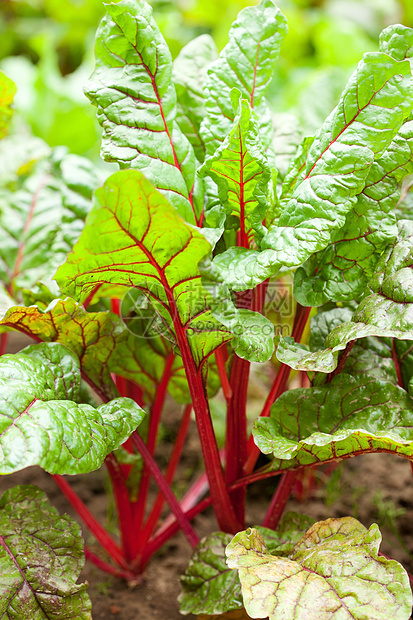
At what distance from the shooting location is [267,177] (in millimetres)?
979

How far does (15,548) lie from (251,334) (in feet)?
1.81

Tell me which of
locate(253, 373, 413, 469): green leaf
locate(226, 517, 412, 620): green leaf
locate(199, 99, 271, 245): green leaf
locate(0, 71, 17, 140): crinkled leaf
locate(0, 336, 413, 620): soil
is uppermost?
locate(0, 71, 17, 140): crinkled leaf

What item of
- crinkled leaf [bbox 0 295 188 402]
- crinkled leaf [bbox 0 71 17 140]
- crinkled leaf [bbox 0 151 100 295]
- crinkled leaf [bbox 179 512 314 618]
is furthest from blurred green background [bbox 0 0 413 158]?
crinkled leaf [bbox 179 512 314 618]

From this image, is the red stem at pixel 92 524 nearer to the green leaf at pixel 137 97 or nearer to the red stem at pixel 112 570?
the red stem at pixel 112 570

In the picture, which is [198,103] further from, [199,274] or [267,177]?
[199,274]

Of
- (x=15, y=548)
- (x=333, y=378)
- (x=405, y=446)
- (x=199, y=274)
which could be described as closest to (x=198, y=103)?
(x=199, y=274)

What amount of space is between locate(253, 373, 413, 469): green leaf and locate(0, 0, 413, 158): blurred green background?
970mm

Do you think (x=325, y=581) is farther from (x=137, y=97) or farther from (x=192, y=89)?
(x=192, y=89)

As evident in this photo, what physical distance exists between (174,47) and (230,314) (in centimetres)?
198

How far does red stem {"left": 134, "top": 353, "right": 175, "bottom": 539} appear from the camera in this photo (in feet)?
4.17

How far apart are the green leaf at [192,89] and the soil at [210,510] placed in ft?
3.09

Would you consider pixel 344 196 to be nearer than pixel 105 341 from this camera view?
Yes

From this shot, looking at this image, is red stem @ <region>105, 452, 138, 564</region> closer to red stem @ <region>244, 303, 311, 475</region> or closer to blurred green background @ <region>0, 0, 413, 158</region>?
red stem @ <region>244, 303, 311, 475</region>

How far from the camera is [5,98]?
1.33 m
